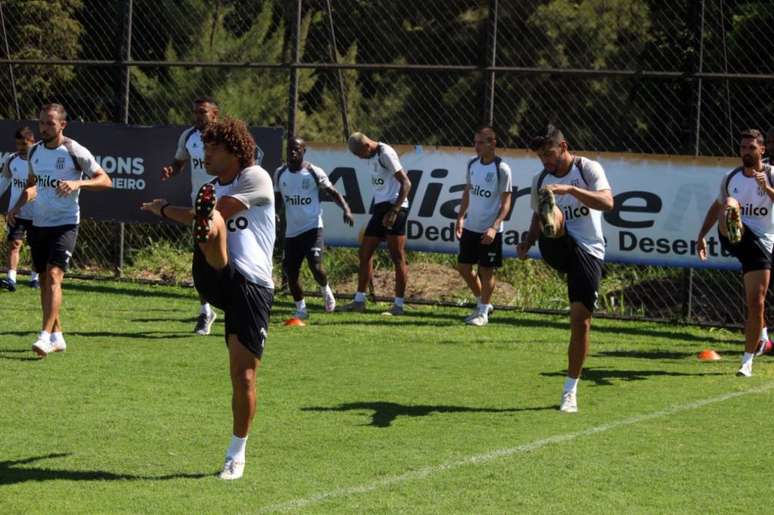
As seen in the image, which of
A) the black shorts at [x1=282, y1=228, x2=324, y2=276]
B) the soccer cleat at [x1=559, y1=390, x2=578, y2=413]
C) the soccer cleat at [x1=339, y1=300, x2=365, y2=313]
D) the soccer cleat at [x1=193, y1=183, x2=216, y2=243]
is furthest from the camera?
the soccer cleat at [x1=339, y1=300, x2=365, y2=313]

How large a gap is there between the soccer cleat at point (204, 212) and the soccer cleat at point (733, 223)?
5531 millimetres

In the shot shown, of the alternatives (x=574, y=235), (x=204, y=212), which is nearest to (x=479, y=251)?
(x=574, y=235)

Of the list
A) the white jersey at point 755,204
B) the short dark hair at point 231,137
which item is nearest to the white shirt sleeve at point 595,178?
the white jersey at point 755,204

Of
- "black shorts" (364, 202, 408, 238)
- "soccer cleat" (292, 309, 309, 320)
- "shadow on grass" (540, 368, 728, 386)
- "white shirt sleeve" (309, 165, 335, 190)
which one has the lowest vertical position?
"soccer cleat" (292, 309, 309, 320)

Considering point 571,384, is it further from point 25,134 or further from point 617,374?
point 25,134

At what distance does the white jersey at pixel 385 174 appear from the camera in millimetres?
15133

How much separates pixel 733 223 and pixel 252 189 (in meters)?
5.05

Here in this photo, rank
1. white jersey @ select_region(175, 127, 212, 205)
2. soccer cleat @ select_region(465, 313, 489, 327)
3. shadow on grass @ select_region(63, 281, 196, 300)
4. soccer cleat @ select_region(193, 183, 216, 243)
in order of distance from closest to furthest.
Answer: soccer cleat @ select_region(193, 183, 216, 243) < white jersey @ select_region(175, 127, 212, 205) < soccer cleat @ select_region(465, 313, 489, 327) < shadow on grass @ select_region(63, 281, 196, 300)

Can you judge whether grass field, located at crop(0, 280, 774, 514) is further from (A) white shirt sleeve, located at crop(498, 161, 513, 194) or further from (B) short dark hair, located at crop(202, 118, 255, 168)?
(B) short dark hair, located at crop(202, 118, 255, 168)

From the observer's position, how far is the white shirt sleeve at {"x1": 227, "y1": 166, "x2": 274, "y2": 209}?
719 cm

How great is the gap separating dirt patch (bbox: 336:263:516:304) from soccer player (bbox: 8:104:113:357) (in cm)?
600

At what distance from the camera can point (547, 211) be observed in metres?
8.81

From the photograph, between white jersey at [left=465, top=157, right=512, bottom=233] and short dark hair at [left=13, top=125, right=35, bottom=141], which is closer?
white jersey at [left=465, top=157, right=512, bottom=233]

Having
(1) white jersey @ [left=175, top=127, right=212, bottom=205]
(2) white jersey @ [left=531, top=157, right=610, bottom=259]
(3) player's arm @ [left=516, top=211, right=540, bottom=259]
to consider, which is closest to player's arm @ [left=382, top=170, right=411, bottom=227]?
(1) white jersey @ [left=175, top=127, right=212, bottom=205]
